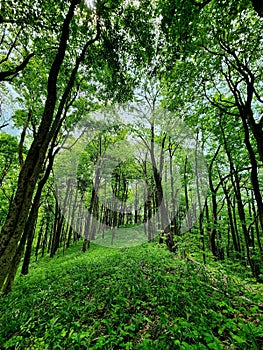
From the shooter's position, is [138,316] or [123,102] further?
[123,102]

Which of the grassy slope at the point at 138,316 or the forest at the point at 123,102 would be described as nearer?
the grassy slope at the point at 138,316

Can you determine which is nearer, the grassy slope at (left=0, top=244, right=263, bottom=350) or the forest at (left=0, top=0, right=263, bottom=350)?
the grassy slope at (left=0, top=244, right=263, bottom=350)

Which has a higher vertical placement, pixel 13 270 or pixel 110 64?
pixel 110 64

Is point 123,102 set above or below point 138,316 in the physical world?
above

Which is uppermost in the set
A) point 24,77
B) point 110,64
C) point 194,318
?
point 24,77

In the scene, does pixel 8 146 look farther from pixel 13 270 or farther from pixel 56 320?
pixel 56 320

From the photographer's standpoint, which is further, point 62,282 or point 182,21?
point 62,282

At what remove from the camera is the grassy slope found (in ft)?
7.84

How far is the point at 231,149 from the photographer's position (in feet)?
29.1

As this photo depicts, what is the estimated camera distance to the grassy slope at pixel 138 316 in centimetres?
239

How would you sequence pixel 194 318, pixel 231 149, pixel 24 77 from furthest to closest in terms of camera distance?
pixel 231 149 < pixel 24 77 < pixel 194 318

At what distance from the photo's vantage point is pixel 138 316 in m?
2.91

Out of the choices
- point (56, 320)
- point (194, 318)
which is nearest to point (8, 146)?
point (56, 320)

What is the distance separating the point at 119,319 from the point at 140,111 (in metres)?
12.8
